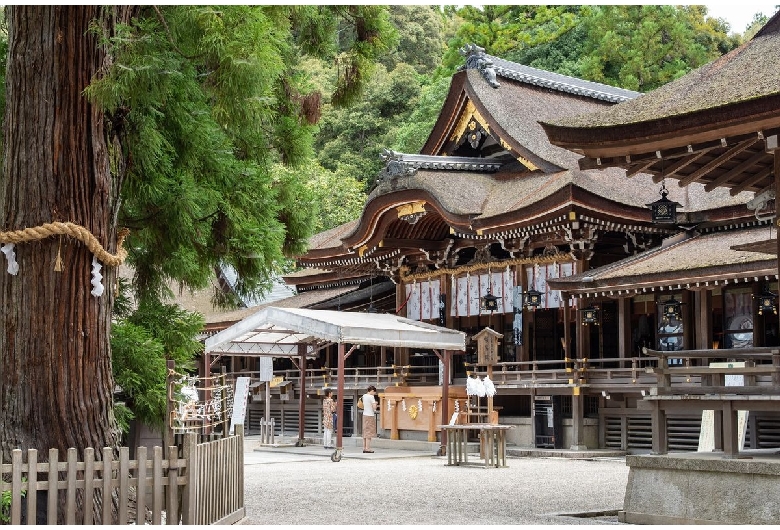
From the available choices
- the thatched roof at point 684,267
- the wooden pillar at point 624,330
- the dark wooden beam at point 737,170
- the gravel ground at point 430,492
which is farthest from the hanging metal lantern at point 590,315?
the dark wooden beam at point 737,170

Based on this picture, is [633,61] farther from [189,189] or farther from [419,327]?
[189,189]

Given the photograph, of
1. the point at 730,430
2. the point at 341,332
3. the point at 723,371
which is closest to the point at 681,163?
the point at 723,371

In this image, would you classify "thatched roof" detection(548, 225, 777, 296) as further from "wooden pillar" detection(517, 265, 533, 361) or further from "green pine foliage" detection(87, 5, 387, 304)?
"green pine foliage" detection(87, 5, 387, 304)

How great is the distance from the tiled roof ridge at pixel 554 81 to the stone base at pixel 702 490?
1753cm

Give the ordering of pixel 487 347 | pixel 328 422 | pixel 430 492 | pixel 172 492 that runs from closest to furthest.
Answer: pixel 172 492 → pixel 430 492 → pixel 487 347 → pixel 328 422

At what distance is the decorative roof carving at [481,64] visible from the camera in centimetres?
2566

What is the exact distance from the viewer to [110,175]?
28.3 feet

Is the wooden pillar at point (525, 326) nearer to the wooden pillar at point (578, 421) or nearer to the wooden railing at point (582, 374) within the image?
the wooden railing at point (582, 374)

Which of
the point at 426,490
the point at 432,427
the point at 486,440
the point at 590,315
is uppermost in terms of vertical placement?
the point at 590,315

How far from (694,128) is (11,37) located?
6106mm

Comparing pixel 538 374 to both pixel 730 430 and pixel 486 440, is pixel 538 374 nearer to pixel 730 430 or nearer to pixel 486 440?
pixel 486 440

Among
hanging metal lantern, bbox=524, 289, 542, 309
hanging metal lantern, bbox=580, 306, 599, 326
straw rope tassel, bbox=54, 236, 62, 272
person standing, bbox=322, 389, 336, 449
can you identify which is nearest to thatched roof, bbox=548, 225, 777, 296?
hanging metal lantern, bbox=580, 306, 599, 326

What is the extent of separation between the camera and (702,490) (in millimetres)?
9531

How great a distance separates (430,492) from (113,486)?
20.3 ft
